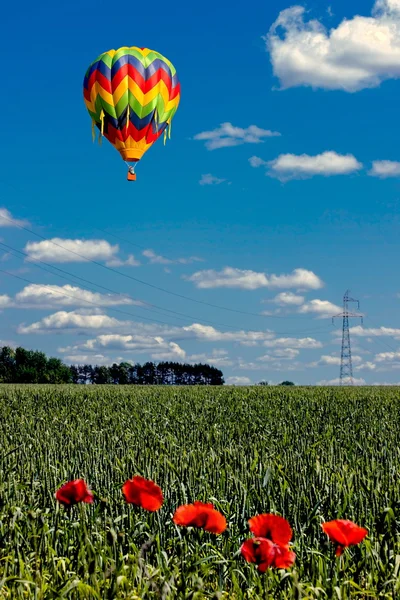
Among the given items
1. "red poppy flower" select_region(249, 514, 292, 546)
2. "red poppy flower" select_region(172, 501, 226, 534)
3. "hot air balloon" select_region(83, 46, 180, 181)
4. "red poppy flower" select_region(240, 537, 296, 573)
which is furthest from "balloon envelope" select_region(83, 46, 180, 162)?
"red poppy flower" select_region(240, 537, 296, 573)

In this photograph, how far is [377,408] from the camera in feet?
72.1

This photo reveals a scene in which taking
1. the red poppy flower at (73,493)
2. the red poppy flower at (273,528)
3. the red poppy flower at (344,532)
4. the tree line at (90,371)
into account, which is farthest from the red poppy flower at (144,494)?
the tree line at (90,371)

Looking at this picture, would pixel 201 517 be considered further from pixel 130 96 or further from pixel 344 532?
pixel 130 96

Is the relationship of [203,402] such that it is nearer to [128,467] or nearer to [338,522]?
[128,467]

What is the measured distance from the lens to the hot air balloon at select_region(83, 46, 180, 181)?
28781mm

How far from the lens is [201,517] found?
3.70m

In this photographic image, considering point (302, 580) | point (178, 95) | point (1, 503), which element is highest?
point (178, 95)

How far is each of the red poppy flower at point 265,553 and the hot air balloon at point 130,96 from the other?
1061 inches

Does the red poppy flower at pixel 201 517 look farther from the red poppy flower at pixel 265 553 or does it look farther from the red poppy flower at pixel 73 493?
the red poppy flower at pixel 73 493

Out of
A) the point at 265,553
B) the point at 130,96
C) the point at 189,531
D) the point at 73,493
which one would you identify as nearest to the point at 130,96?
the point at 130,96

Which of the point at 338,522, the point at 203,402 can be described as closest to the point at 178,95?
the point at 203,402

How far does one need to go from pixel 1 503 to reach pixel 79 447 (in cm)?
569

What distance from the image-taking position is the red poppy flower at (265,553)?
3377 mm

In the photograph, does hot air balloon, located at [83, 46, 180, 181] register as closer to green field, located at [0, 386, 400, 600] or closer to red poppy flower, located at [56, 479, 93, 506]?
green field, located at [0, 386, 400, 600]
